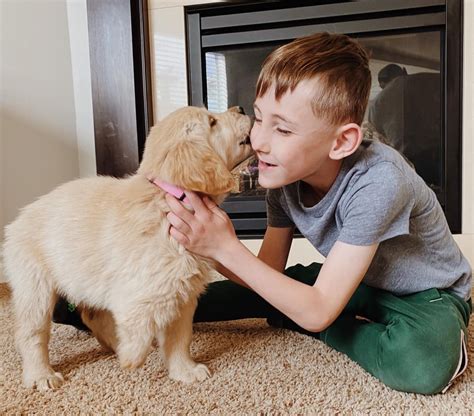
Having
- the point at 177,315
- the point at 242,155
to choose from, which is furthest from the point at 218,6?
the point at 177,315

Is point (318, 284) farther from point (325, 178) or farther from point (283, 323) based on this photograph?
point (283, 323)

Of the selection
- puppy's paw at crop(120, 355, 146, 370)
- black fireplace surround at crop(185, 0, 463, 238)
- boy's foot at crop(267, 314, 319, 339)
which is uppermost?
black fireplace surround at crop(185, 0, 463, 238)

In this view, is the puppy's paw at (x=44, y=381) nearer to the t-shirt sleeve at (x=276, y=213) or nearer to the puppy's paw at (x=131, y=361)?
the puppy's paw at (x=131, y=361)

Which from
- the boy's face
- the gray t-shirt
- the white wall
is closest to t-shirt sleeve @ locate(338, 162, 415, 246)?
the gray t-shirt

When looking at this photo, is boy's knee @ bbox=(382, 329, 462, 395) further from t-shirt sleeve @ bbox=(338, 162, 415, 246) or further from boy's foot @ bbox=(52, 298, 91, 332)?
boy's foot @ bbox=(52, 298, 91, 332)

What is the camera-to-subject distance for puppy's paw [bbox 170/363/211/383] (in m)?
1.04

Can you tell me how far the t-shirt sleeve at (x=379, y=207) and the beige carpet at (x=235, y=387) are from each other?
0.29 meters

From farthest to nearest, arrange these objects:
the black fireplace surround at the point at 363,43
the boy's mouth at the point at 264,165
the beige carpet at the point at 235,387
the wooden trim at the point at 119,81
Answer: the wooden trim at the point at 119,81 < the black fireplace surround at the point at 363,43 < the boy's mouth at the point at 264,165 < the beige carpet at the point at 235,387

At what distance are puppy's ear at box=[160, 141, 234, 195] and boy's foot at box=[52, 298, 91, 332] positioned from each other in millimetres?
528

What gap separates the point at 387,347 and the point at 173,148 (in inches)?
22.7

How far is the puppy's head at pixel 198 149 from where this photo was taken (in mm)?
939

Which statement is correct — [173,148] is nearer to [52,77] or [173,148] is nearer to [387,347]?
[387,347]

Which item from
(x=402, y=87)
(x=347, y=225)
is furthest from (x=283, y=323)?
(x=402, y=87)

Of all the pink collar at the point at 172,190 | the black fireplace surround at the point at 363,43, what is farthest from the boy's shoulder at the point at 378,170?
the black fireplace surround at the point at 363,43
